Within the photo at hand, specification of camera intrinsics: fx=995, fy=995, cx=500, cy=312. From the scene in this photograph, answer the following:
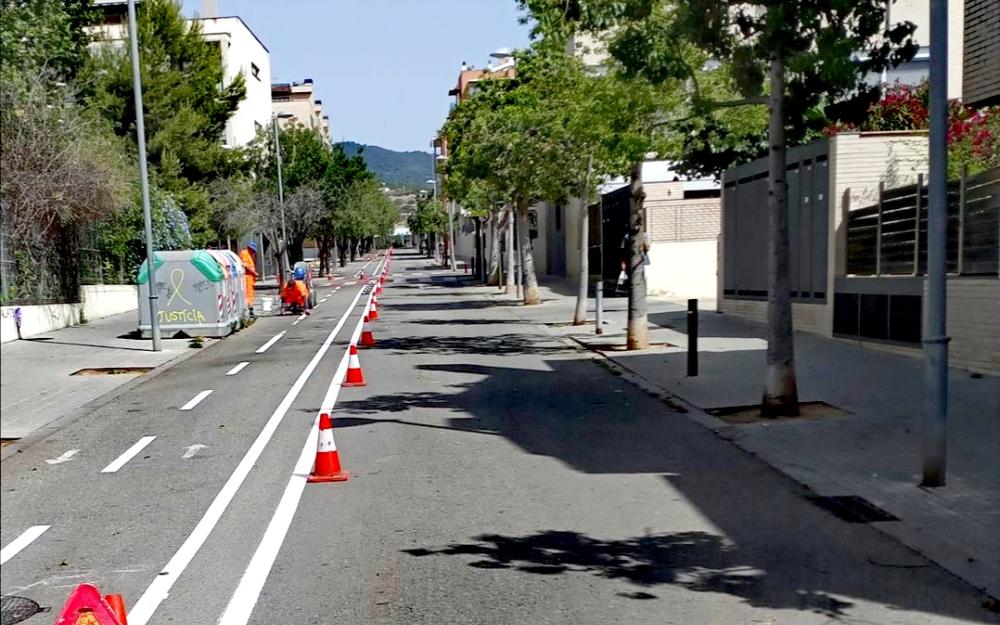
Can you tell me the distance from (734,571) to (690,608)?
72 centimetres

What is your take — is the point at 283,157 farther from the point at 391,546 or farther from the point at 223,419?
the point at 391,546

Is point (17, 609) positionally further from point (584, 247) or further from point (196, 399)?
point (584, 247)

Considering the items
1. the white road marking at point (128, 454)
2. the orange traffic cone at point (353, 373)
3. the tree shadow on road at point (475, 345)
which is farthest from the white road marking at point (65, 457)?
the tree shadow on road at point (475, 345)

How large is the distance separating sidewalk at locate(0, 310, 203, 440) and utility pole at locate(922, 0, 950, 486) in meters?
8.18

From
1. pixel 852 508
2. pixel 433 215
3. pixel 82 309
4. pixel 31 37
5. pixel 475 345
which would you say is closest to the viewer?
pixel 852 508

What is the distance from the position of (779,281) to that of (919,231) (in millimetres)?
5230

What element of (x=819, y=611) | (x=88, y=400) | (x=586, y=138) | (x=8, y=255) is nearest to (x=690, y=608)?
(x=819, y=611)

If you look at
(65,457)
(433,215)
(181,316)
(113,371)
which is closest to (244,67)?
(181,316)

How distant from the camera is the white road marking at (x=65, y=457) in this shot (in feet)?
33.8

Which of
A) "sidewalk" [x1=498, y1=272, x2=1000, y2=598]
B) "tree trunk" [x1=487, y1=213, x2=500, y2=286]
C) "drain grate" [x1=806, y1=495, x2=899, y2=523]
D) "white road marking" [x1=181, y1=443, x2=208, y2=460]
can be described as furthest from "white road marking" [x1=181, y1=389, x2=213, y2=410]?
"tree trunk" [x1=487, y1=213, x2=500, y2=286]

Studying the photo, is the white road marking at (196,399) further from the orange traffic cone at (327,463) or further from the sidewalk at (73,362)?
the orange traffic cone at (327,463)

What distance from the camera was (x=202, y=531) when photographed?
7.25m

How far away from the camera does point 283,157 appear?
57.5 metres

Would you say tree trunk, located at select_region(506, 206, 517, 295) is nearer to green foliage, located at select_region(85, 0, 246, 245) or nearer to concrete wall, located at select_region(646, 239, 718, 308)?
concrete wall, located at select_region(646, 239, 718, 308)
